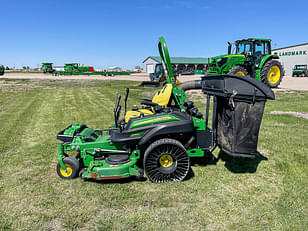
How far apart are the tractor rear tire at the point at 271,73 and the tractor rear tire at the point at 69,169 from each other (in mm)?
12640

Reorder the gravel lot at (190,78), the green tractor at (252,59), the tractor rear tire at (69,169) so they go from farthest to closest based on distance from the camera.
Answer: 1. the gravel lot at (190,78)
2. the green tractor at (252,59)
3. the tractor rear tire at (69,169)

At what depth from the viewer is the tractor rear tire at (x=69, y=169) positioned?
13.6 feet

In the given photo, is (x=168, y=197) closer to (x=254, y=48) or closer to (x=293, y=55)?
(x=254, y=48)

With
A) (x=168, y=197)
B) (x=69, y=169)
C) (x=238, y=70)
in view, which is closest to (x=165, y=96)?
(x=168, y=197)

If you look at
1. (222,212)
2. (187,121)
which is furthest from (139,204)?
(187,121)

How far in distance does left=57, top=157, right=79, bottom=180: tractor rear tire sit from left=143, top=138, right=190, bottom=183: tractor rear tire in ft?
4.04

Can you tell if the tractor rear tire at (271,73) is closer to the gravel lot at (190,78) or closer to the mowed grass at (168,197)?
the gravel lot at (190,78)

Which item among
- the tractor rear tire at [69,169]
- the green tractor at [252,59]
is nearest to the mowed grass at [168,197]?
the tractor rear tire at [69,169]

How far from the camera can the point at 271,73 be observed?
14664 mm

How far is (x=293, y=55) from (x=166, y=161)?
4718 cm

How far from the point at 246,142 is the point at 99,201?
2.43m

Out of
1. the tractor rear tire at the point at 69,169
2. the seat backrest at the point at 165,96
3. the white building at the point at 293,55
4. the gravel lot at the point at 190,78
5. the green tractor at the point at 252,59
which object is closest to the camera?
the tractor rear tire at the point at 69,169

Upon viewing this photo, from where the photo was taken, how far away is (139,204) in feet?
11.2

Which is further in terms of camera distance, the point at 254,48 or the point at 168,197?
the point at 254,48
